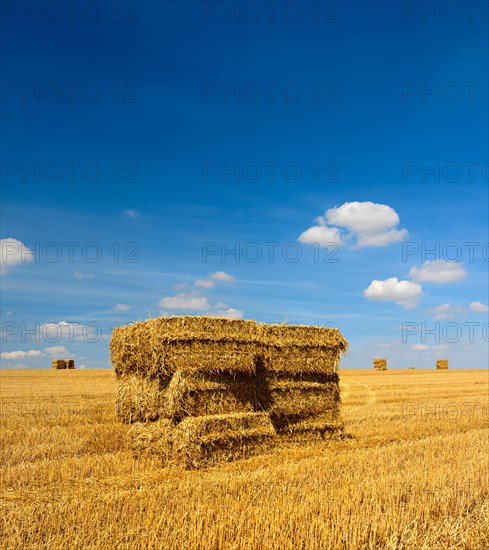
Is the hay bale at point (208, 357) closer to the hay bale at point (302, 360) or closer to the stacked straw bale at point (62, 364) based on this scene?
the hay bale at point (302, 360)

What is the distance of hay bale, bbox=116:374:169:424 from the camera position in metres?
10.9

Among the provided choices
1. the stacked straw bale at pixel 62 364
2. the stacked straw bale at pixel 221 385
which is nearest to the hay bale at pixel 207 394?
the stacked straw bale at pixel 221 385

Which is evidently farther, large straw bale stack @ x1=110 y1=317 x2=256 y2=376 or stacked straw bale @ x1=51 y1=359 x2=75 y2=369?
stacked straw bale @ x1=51 y1=359 x2=75 y2=369

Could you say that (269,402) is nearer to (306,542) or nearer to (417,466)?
(417,466)

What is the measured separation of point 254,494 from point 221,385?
3837 millimetres

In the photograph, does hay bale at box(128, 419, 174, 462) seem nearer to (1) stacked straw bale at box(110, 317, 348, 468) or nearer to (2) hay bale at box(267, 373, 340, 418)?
(1) stacked straw bale at box(110, 317, 348, 468)

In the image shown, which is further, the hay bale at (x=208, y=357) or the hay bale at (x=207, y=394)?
the hay bale at (x=208, y=357)

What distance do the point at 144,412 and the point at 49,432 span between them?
2518 mm

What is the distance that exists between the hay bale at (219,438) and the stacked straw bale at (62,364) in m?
40.6

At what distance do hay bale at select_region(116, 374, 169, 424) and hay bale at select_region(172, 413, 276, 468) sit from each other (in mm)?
958

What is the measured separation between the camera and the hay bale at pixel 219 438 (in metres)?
9.50

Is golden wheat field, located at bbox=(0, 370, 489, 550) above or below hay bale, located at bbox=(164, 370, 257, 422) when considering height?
below

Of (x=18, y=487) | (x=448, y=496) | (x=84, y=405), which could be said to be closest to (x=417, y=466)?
(x=448, y=496)

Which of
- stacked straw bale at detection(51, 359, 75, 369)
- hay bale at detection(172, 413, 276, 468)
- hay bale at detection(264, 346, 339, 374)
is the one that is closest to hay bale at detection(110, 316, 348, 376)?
hay bale at detection(264, 346, 339, 374)
